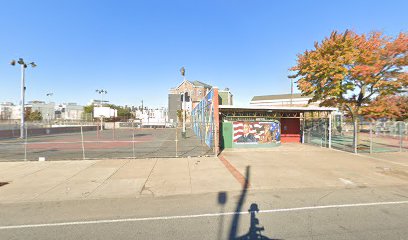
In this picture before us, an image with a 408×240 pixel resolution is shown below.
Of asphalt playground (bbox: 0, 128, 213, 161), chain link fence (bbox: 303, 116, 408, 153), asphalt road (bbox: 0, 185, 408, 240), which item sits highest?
chain link fence (bbox: 303, 116, 408, 153)

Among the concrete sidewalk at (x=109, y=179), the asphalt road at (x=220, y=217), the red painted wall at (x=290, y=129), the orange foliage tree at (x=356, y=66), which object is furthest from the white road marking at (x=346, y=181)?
the red painted wall at (x=290, y=129)

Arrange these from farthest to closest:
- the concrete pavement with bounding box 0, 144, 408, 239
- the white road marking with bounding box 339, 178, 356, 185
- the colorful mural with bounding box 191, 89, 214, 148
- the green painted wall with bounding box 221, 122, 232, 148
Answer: the green painted wall with bounding box 221, 122, 232, 148
the colorful mural with bounding box 191, 89, 214, 148
the white road marking with bounding box 339, 178, 356, 185
the concrete pavement with bounding box 0, 144, 408, 239

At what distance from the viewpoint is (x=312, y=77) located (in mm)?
13711

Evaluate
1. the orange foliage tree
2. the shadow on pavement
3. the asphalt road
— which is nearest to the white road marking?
the asphalt road

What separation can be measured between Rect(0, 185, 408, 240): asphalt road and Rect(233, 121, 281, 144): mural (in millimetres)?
9794

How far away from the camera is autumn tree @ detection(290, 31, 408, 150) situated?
12078 mm

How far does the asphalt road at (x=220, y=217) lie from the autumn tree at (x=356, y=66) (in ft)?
27.6

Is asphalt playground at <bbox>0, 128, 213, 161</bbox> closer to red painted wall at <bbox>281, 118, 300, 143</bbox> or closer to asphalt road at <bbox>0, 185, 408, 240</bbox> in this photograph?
asphalt road at <bbox>0, 185, 408, 240</bbox>

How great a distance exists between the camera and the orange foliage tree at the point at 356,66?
1208cm

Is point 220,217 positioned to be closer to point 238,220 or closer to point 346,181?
point 238,220

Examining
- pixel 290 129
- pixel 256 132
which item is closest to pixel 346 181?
pixel 256 132

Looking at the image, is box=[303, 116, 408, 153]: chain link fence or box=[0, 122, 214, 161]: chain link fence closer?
box=[0, 122, 214, 161]: chain link fence

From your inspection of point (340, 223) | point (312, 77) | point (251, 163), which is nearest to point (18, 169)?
point (251, 163)

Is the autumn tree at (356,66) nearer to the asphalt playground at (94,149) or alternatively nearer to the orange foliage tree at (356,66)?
the orange foliage tree at (356,66)
